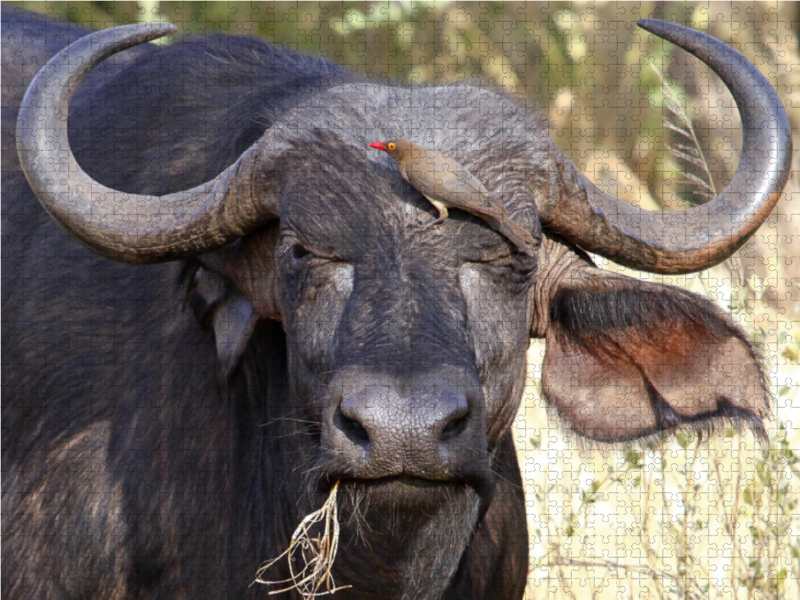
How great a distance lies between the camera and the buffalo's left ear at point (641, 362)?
11.2 feet

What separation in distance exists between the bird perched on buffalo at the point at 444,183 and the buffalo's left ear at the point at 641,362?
66cm

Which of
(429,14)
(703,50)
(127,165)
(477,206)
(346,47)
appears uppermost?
(703,50)

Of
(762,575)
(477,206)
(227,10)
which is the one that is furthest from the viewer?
(227,10)

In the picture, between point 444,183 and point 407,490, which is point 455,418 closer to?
point 407,490

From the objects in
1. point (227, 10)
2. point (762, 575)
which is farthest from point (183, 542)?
point (227, 10)

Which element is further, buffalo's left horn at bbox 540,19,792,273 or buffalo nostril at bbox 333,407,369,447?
buffalo's left horn at bbox 540,19,792,273

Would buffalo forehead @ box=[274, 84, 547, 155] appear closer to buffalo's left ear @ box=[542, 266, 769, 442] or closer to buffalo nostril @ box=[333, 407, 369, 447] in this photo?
buffalo's left ear @ box=[542, 266, 769, 442]

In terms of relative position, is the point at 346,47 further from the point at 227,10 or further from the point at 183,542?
the point at 183,542

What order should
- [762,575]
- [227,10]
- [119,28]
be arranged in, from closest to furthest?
[119,28] < [762,575] < [227,10]

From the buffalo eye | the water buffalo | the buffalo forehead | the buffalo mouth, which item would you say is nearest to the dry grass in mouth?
the water buffalo

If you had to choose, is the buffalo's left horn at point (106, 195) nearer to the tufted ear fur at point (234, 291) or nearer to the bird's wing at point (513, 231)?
the tufted ear fur at point (234, 291)

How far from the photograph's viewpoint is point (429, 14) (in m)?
8.41

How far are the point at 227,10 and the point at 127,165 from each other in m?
4.76

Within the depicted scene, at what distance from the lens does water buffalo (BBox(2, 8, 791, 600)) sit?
9.55ft
